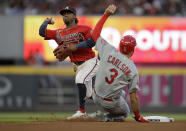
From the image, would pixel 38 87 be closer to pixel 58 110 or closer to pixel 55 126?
pixel 58 110

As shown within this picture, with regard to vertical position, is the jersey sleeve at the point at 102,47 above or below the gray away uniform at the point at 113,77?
above

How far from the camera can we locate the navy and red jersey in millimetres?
8445

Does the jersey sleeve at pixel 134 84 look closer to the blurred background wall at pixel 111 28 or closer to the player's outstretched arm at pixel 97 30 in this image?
the player's outstretched arm at pixel 97 30

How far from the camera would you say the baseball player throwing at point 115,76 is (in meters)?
7.12

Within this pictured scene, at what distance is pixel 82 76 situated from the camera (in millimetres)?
8438

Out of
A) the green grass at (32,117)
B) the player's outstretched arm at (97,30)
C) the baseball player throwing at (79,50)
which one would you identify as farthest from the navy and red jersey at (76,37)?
the green grass at (32,117)

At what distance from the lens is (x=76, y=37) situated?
845cm

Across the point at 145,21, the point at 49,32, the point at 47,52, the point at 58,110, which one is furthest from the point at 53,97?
the point at 49,32

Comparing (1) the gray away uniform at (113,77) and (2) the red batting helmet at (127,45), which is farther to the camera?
(2) the red batting helmet at (127,45)

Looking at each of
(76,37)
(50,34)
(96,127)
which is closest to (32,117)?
(50,34)

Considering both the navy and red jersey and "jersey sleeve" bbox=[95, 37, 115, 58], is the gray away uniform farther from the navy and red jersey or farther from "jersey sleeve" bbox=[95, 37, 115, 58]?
the navy and red jersey

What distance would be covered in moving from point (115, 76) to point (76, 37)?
1492 mm

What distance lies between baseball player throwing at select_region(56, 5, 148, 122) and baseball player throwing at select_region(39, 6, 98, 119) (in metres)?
0.83

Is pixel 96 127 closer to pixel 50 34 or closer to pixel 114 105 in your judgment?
pixel 114 105
